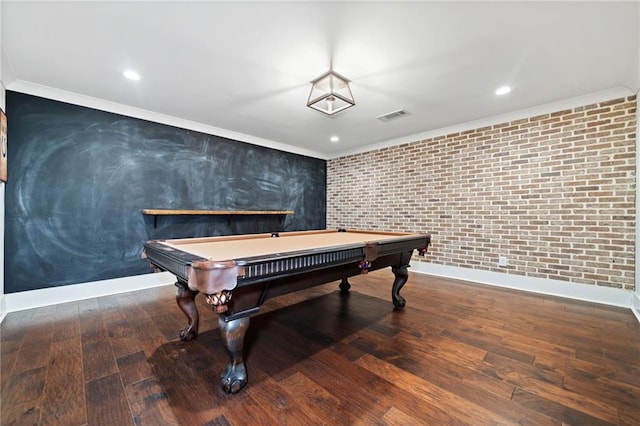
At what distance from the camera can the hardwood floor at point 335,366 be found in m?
1.24

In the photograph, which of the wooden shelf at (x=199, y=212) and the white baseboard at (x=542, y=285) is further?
the wooden shelf at (x=199, y=212)

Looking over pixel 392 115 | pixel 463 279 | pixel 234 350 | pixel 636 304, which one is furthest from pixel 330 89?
pixel 636 304

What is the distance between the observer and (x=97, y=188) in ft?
9.88

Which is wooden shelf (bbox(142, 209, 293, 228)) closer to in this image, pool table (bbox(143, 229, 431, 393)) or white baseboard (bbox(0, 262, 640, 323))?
white baseboard (bbox(0, 262, 640, 323))

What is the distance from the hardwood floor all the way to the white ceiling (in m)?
2.30

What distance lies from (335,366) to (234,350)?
654mm

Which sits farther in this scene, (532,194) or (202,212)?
(202,212)

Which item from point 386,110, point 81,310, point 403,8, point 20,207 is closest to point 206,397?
point 81,310

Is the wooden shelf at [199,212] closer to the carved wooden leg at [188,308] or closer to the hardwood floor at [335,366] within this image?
the hardwood floor at [335,366]

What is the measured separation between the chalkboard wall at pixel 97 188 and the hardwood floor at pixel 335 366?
0.60 meters

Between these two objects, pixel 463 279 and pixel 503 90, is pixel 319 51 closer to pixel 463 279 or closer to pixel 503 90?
pixel 503 90

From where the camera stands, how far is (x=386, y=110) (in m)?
3.29

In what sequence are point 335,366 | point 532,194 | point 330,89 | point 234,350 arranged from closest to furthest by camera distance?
point 234,350, point 335,366, point 330,89, point 532,194

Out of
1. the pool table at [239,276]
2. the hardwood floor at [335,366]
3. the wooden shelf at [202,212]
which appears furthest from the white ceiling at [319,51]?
the hardwood floor at [335,366]
